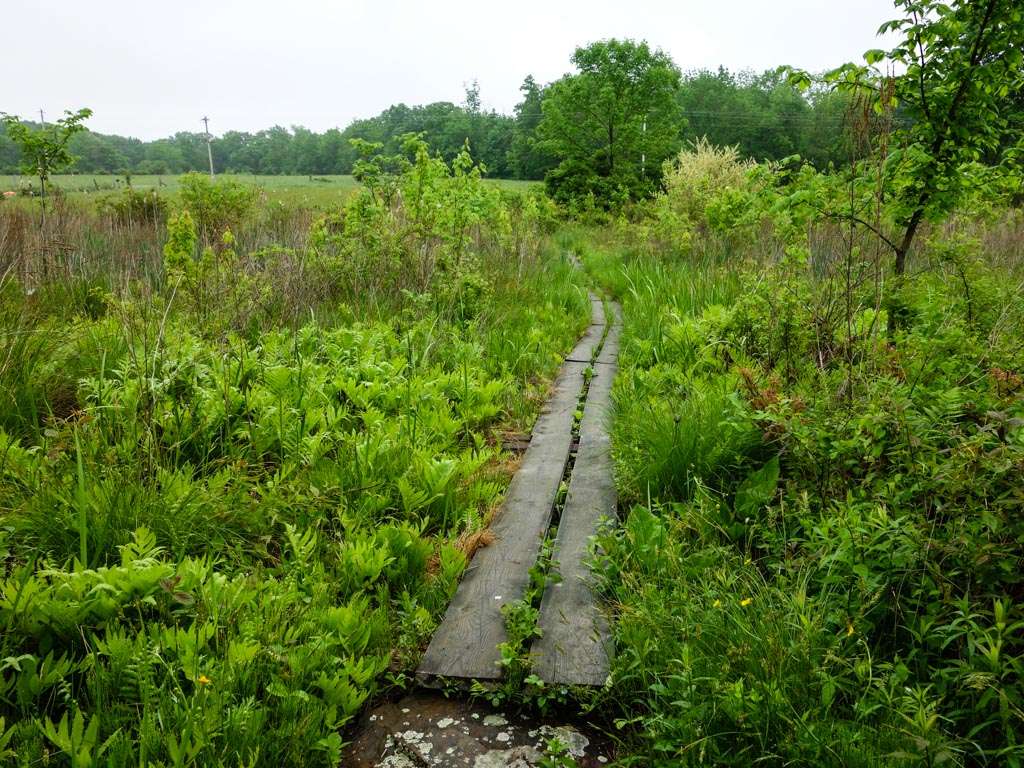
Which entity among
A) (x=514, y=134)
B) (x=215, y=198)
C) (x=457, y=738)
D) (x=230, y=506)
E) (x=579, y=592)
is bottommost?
(x=457, y=738)

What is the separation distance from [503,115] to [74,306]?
243ft

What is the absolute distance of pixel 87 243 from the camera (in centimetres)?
719

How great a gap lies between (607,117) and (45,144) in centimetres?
2329

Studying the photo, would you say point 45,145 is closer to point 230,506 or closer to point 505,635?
point 230,506

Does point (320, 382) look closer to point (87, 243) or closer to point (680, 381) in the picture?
point (680, 381)

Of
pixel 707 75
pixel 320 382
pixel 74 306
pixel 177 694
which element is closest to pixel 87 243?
pixel 74 306

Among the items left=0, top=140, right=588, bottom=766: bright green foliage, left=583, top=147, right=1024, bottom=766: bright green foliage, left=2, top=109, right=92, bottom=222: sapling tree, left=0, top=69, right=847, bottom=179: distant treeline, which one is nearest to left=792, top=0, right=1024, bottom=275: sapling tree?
left=583, top=147, right=1024, bottom=766: bright green foliage

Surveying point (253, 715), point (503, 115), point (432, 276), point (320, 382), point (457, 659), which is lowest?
point (457, 659)

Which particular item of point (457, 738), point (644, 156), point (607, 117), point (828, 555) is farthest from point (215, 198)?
point (644, 156)

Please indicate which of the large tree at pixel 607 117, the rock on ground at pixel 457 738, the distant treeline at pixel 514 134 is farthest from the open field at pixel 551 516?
the distant treeline at pixel 514 134

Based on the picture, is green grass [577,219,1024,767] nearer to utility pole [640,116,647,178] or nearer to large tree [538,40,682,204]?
large tree [538,40,682,204]

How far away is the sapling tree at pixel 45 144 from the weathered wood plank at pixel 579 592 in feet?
25.6

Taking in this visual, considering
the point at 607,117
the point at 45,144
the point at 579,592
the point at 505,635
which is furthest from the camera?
the point at 607,117

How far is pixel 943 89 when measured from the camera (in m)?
3.58
